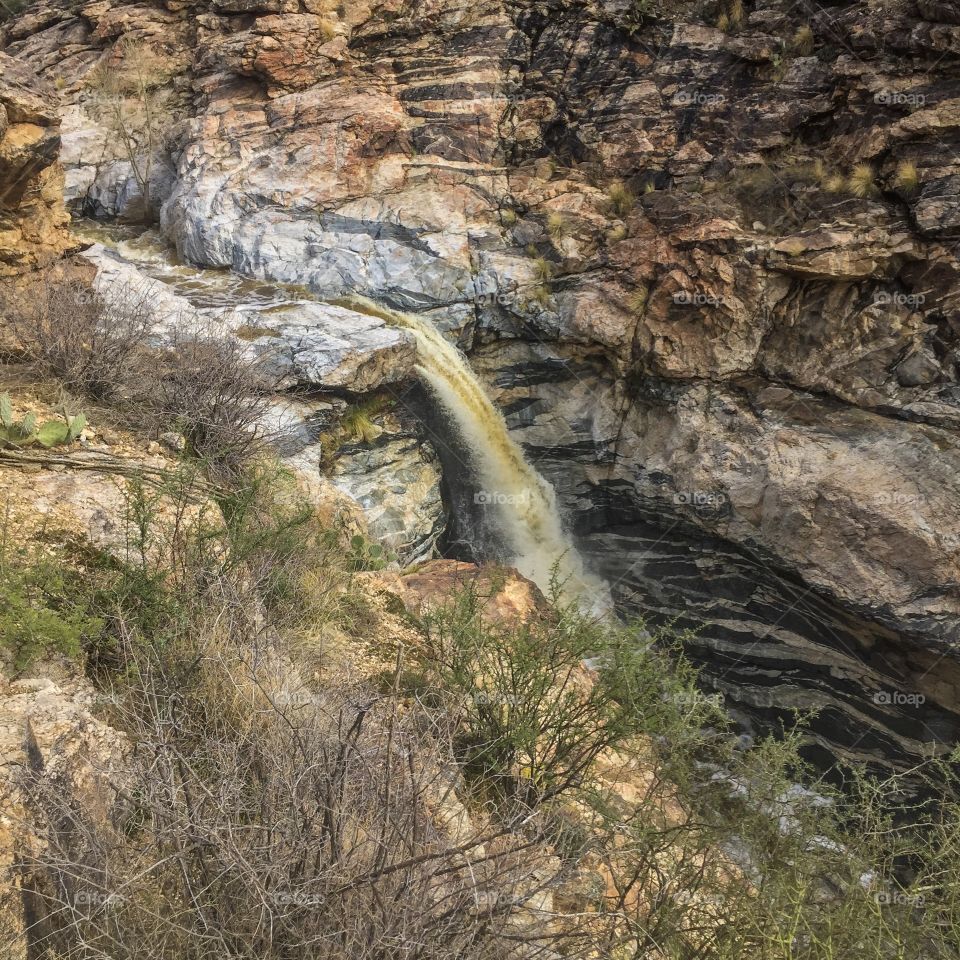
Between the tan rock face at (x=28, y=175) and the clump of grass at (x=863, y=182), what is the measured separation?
7.30m

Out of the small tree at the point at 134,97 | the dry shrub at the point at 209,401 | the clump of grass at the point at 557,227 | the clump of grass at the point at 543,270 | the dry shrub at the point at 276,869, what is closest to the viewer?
the dry shrub at the point at 276,869

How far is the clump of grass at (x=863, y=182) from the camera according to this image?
7266mm

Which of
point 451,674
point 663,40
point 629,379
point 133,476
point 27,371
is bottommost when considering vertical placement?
Result: point 629,379

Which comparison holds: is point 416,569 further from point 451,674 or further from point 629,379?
point 629,379

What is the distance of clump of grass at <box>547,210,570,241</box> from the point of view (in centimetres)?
873

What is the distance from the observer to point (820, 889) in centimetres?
252

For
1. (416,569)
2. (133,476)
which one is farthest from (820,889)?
(416,569)

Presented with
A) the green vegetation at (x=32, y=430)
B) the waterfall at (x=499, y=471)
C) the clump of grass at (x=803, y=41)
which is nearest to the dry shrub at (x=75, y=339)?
the green vegetation at (x=32, y=430)

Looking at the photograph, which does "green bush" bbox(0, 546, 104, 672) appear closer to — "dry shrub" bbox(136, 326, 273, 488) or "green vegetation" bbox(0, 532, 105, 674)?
"green vegetation" bbox(0, 532, 105, 674)

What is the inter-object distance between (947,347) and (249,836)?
Answer: 7150mm

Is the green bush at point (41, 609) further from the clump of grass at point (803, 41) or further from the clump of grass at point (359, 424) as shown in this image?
the clump of grass at point (803, 41)

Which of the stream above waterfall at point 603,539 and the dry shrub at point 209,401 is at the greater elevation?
the dry shrub at point 209,401

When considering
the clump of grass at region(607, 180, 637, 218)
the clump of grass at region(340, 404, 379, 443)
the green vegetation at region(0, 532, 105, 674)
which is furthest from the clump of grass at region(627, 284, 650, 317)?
the green vegetation at region(0, 532, 105, 674)

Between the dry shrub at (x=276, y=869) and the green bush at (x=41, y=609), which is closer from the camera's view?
the dry shrub at (x=276, y=869)
